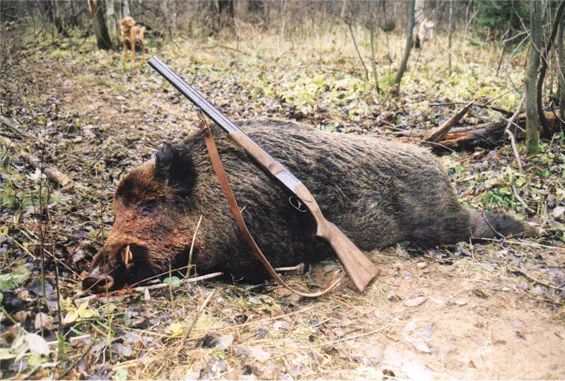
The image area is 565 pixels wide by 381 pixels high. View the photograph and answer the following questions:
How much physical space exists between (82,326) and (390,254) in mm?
2814

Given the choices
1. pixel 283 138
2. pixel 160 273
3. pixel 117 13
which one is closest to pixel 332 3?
pixel 117 13

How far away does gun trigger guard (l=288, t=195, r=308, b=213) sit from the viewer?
387cm

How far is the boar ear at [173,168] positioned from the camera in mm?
4023

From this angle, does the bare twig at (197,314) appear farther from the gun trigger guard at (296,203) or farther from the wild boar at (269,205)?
the gun trigger guard at (296,203)

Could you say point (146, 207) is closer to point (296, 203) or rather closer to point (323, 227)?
point (296, 203)

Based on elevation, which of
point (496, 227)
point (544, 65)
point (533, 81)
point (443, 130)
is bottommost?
point (496, 227)

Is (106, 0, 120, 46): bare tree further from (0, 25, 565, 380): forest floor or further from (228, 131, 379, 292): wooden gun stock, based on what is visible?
(228, 131, 379, 292): wooden gun stock

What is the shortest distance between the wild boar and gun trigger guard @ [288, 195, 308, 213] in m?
0.07

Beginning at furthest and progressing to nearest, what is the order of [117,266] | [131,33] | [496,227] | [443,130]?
[131,33], [443,130], [496,227], [117,266]

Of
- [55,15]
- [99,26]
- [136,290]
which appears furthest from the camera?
[55,15]

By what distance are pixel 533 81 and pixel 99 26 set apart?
12.4m

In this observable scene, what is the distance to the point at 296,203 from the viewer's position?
4145mm

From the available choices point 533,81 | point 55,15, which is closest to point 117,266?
point 533,81

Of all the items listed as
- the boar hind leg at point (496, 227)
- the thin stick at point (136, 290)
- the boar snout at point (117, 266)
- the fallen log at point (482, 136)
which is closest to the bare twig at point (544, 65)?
the fallen log at point (482, 136)
